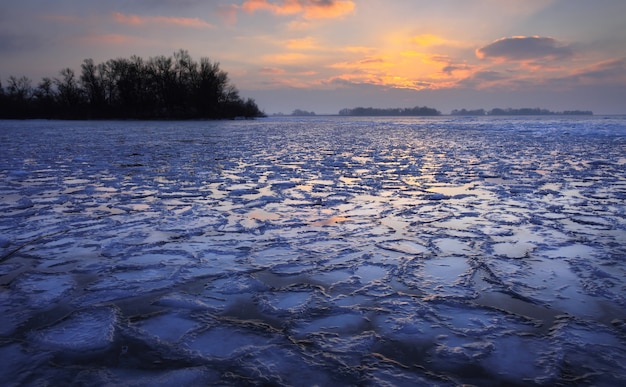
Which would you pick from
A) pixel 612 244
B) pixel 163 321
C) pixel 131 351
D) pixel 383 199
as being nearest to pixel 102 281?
pixel 163 321

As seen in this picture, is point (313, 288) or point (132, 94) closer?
point (313, 288)

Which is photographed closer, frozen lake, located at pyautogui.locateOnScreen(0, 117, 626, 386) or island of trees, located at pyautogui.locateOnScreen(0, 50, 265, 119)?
frozen lake, located at pyautogui.locateOnScreen(0, 117, 626, 386)

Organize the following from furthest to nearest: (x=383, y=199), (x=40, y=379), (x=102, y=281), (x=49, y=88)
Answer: (x=49, y=88)
(x=383, y=199)
(x=102, y=281)
(x=40, y=379)

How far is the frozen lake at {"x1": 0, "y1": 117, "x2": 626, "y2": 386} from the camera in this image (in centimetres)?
154

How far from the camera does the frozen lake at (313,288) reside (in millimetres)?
1543

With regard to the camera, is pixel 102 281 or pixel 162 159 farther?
pixel 162 159

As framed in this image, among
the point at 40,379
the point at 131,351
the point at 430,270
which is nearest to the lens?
the point at 40,379

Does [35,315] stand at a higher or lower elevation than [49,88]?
lower

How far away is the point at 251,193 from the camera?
201 inches

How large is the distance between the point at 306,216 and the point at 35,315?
8.00 ft

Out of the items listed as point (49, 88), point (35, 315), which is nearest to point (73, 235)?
point (35, 315)

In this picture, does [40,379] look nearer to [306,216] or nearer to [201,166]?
[306,216]

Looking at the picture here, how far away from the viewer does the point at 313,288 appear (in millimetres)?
2285

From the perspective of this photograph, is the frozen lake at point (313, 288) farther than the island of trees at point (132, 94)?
No
